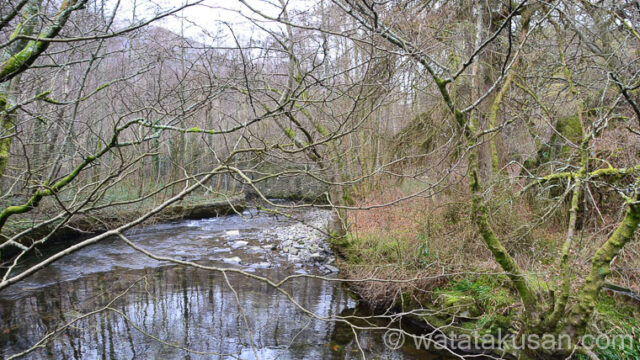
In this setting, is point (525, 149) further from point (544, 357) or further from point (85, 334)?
point (85, 334)

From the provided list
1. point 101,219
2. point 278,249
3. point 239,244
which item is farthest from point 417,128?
point 101,219

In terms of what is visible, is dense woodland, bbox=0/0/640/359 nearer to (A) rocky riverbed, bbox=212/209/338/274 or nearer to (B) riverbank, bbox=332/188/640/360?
(B) riverbank, bbox=332/188/640/360

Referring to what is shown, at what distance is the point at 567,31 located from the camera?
7.18 meters

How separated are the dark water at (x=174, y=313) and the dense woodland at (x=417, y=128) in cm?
99

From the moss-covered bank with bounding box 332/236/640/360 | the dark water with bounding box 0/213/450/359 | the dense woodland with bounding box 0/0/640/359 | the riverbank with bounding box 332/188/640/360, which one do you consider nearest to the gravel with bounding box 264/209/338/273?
the dark water with bounding box 0/213/450/359

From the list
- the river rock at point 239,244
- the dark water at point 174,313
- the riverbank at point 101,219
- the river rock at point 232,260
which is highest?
the riverbank at point 101,219

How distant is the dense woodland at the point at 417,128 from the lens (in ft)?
10.8

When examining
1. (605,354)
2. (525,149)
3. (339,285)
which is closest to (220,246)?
(339,285)

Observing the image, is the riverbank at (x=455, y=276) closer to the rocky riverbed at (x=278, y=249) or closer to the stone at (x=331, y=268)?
the stone at (x=331, y=268)

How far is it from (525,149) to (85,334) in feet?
28.5

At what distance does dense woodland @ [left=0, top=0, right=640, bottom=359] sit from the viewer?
3.29 meters

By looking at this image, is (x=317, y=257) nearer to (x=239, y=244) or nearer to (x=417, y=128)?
(x=239, y=244)

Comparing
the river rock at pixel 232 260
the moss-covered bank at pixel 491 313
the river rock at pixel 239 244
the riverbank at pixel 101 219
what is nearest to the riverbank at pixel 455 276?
the moss-covered bank at pixel 491 313

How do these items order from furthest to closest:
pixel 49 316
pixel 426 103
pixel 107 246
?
1. pixel 107 246
2. pixel 426 103
3. pixel 49 316
